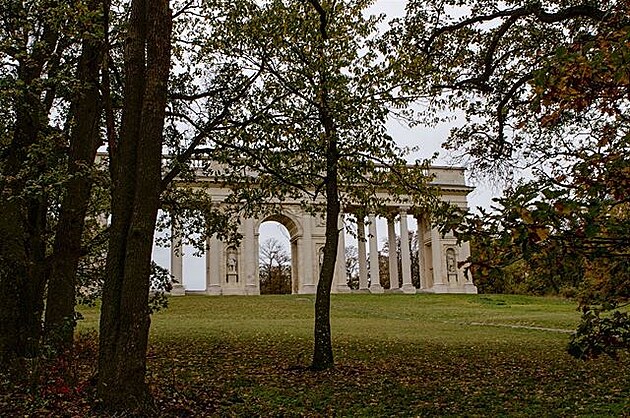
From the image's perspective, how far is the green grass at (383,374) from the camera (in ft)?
25.8

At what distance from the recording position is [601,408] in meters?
7.30

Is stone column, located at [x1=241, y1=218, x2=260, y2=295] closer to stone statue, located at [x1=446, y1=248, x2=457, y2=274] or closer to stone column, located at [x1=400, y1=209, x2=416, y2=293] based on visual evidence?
stone column, located at [x1=400, y1=209, x2=416, y2=293]

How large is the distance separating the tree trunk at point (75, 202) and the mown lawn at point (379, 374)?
1.79 m

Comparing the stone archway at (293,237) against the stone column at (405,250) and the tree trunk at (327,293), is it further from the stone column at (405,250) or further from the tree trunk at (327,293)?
the tree trunk at (327,293)

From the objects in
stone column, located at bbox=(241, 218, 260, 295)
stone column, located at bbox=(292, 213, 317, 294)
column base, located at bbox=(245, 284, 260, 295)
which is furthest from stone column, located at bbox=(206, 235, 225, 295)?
stone column, located at bbox=(292, 213, 317, 294)

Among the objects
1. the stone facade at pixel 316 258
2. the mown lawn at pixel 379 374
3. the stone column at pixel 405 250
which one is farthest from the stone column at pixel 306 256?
the mown lawn at pixel 379 374

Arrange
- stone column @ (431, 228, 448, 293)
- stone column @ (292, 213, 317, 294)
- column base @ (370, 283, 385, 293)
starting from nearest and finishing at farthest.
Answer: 1. column base @ (370, 283, 385, 293)
2. stone column @ (292, 213, 317, 294)
3. stone column @ (431, 228, 448, 293)

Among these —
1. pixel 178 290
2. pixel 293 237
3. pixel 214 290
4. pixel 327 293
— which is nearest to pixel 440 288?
pixel 293 237

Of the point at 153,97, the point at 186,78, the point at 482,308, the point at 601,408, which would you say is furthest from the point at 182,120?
the point at 482,308

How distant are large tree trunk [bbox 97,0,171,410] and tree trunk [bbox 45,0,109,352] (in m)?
1.27

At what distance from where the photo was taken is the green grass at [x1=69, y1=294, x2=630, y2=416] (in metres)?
7.86

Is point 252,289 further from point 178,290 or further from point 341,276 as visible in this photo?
point 341,276

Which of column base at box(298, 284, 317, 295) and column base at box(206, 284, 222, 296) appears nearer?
column base at box(206, 284, 222, 296)

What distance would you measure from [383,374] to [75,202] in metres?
6.01
